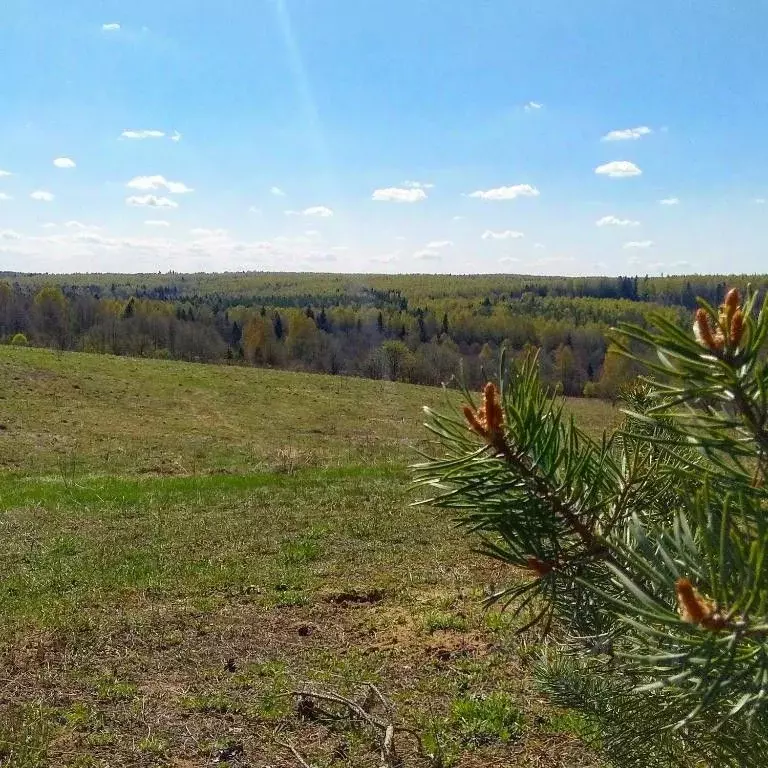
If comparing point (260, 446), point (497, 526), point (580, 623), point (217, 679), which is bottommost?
point (260, 446)

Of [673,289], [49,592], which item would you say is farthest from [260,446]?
[673,289]

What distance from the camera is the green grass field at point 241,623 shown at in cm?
404

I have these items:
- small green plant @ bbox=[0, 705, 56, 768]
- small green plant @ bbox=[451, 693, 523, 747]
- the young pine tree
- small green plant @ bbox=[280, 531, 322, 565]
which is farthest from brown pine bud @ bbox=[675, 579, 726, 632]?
small green plant @ bbox=[280, 531, 322, 565]

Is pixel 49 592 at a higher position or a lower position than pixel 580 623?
lower

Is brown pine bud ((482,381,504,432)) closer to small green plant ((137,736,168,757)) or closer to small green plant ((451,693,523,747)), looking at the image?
small green plant ((451,693,523,747))

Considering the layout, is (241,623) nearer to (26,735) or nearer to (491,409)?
(26,735)

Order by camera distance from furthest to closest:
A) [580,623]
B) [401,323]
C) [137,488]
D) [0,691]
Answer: [401,323] < [137,488] < [0,691] < [580,623]

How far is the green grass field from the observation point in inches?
159

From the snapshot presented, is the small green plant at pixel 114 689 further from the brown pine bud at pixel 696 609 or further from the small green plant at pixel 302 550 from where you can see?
the brown pine bud at pixel 696 609

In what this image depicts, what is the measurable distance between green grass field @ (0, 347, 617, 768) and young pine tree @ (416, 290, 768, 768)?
13 cm

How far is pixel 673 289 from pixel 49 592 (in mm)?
A: 132530

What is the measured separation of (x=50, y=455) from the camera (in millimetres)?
15430

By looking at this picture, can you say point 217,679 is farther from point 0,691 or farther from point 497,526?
point 497,526

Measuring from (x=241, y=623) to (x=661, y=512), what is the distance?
210 inches
